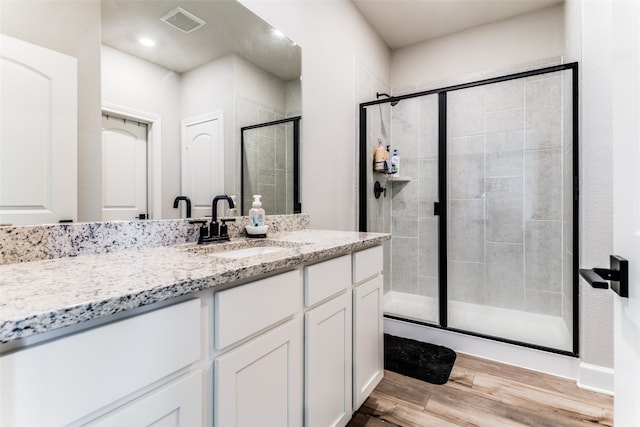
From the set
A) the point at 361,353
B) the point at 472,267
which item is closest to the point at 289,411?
the point at 361,353

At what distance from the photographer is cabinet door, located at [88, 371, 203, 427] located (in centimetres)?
57

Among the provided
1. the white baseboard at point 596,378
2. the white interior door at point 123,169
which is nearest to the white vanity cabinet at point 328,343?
the white interior door at point 123,169

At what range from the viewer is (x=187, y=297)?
0.70 metres

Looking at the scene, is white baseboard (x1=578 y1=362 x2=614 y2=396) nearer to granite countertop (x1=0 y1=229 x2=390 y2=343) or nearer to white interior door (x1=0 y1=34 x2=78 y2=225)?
granite countertop (x1=0 y1=229 x2=390 y2=343)

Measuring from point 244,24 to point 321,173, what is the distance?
0.98 metres

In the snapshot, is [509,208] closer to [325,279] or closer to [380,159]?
[380,159]

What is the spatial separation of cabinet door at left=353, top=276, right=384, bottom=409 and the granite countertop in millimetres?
503

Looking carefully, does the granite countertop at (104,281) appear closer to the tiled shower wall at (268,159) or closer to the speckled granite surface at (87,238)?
the speckled granite surface at (87,238)

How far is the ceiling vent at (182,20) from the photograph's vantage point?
1238mm

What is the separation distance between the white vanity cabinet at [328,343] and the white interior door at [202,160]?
62 centimetres

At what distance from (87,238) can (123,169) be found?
0.27 meters

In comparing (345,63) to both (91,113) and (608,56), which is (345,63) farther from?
(91,113)

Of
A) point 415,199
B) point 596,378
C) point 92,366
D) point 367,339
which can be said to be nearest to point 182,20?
point 92,366

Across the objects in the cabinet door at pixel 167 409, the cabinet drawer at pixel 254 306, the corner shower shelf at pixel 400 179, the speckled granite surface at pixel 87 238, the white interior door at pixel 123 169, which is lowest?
the cabinet door at pixel 167 409
